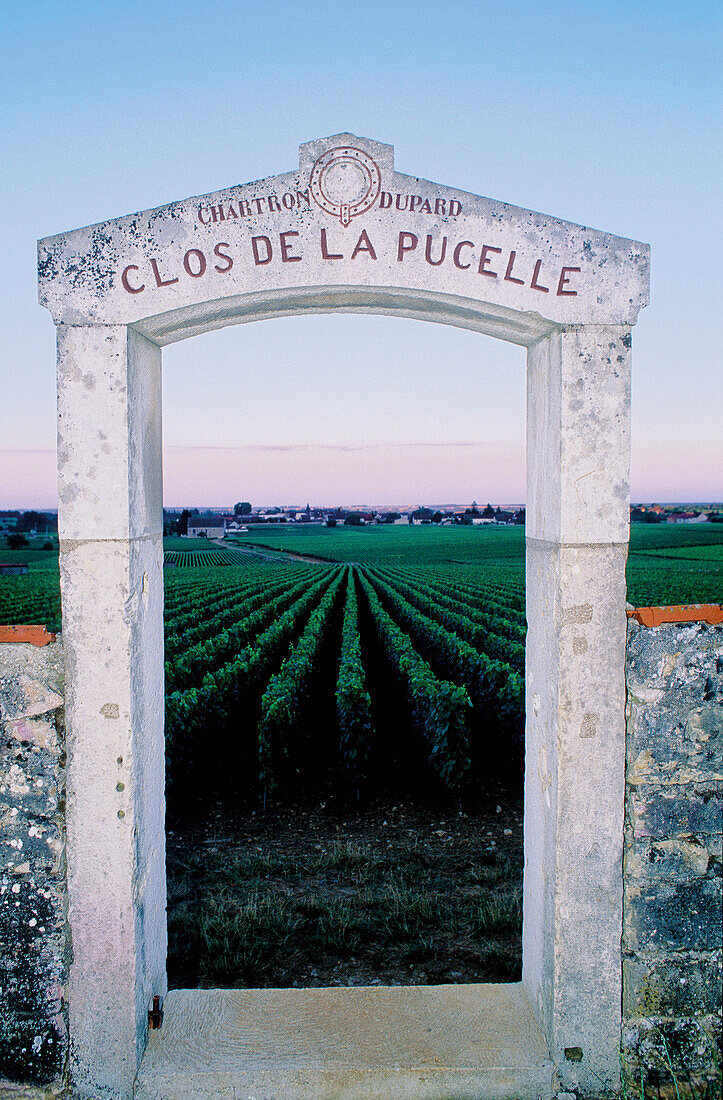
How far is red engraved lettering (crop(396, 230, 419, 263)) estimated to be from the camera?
126 inches

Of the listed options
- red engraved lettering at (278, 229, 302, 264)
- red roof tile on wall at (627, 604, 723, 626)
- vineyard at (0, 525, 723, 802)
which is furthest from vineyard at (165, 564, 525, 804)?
red engraved lettering at (278, 229, 302, 264)

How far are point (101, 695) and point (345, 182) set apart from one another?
2.48m

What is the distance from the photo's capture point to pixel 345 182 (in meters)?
3.16

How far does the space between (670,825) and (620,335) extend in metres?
2.21

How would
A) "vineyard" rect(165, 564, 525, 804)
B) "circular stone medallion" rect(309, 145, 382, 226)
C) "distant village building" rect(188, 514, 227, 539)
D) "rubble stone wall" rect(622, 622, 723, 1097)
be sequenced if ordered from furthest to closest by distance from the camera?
"distant village building" rect(188, 514, 227, 539) → "vineyard" rect(165, 564, 525, 804) → "rubble stone wall" rect(622, 622, 723, 1097) → "circular stone medallion" rect(309, 145, 382, 226)

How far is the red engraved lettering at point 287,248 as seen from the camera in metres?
3.19

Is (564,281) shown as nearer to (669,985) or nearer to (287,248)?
(287,248)

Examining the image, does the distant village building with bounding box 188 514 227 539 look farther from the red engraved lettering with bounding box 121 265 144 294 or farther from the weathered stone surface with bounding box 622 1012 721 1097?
the weathered stone surface with bounding box 622 1012 721 1097

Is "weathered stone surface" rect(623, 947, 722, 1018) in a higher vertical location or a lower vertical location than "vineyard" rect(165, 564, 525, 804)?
higher

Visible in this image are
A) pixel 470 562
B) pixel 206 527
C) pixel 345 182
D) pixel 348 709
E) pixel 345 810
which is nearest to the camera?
pixel 345 182

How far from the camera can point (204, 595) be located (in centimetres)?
2991

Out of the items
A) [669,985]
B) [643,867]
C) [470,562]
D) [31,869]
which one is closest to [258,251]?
[31,869]

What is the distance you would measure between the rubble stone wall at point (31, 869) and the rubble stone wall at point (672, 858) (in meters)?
2.55

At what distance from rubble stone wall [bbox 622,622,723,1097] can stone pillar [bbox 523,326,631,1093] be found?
78mm
